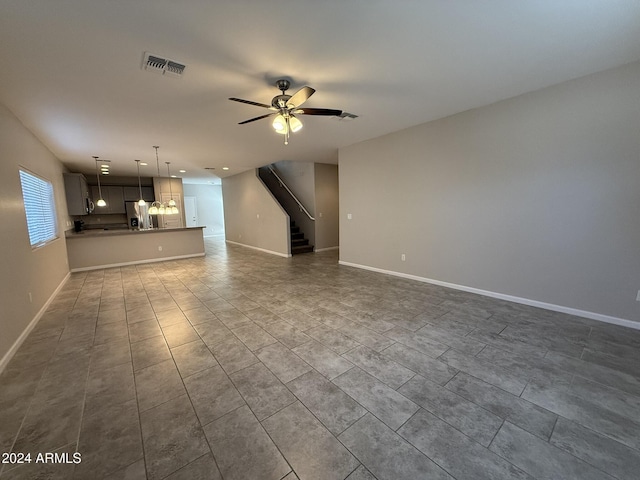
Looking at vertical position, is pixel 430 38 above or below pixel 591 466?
above

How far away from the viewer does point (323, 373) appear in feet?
6.98

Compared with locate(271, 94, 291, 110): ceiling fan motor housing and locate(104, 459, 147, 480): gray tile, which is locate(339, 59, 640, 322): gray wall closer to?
locate(271, 94, 291, 110): ceiling fan motor housing

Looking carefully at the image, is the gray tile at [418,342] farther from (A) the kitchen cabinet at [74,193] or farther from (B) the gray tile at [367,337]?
(A) the kitchen cabinet at [74,193]

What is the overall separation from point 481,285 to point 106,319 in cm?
517

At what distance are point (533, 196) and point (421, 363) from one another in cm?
263

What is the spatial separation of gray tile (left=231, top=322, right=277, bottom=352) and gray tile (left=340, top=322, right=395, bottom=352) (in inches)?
32.1

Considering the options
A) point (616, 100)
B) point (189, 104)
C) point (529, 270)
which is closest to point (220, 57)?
point (189, 104)

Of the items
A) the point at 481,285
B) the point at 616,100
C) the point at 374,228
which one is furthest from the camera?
the point at 374,228

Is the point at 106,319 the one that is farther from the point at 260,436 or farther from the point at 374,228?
the point at 374,228

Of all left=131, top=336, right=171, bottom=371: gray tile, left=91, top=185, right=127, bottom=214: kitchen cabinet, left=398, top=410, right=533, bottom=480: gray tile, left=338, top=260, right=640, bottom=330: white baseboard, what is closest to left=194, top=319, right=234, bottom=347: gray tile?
left=131, top=336, right=171, bottom=371: gray tile

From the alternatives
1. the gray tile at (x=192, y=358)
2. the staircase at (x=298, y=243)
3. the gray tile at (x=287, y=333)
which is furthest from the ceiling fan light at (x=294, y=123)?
the staircase at (x=298, y=243)

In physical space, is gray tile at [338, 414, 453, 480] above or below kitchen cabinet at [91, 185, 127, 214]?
below

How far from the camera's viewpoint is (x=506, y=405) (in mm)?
1765

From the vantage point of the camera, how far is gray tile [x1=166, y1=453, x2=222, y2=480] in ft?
4.30
